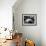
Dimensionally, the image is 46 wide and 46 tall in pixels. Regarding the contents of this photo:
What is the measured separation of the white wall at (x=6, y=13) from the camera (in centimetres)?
461

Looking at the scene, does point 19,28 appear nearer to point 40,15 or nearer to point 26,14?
point 26,14

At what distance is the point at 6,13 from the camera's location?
15.3 ft

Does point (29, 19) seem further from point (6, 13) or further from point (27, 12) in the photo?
point (6, 13)

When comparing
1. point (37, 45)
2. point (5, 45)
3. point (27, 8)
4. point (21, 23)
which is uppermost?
point (27, 8)

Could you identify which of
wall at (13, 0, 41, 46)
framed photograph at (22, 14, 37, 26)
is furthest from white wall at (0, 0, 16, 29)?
framed photograph at (22, 14, 37, 26)

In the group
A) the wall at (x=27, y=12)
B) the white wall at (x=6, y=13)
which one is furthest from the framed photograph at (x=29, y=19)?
the white wall at (x=6, y=13)

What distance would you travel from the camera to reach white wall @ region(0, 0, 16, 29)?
461 centimetres

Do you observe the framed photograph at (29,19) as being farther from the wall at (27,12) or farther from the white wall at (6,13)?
the white wall at (6,13)

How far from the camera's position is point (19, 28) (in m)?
5.89

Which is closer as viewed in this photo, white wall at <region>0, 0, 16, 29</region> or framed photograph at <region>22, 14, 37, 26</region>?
white wall at <region>0, 0, 16, 29</region>

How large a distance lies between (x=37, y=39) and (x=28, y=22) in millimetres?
1009

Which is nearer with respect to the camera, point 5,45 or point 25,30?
point 5,45

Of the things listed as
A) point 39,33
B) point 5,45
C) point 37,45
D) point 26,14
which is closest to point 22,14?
point 26,14

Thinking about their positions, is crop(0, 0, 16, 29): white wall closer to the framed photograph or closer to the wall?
the wall
